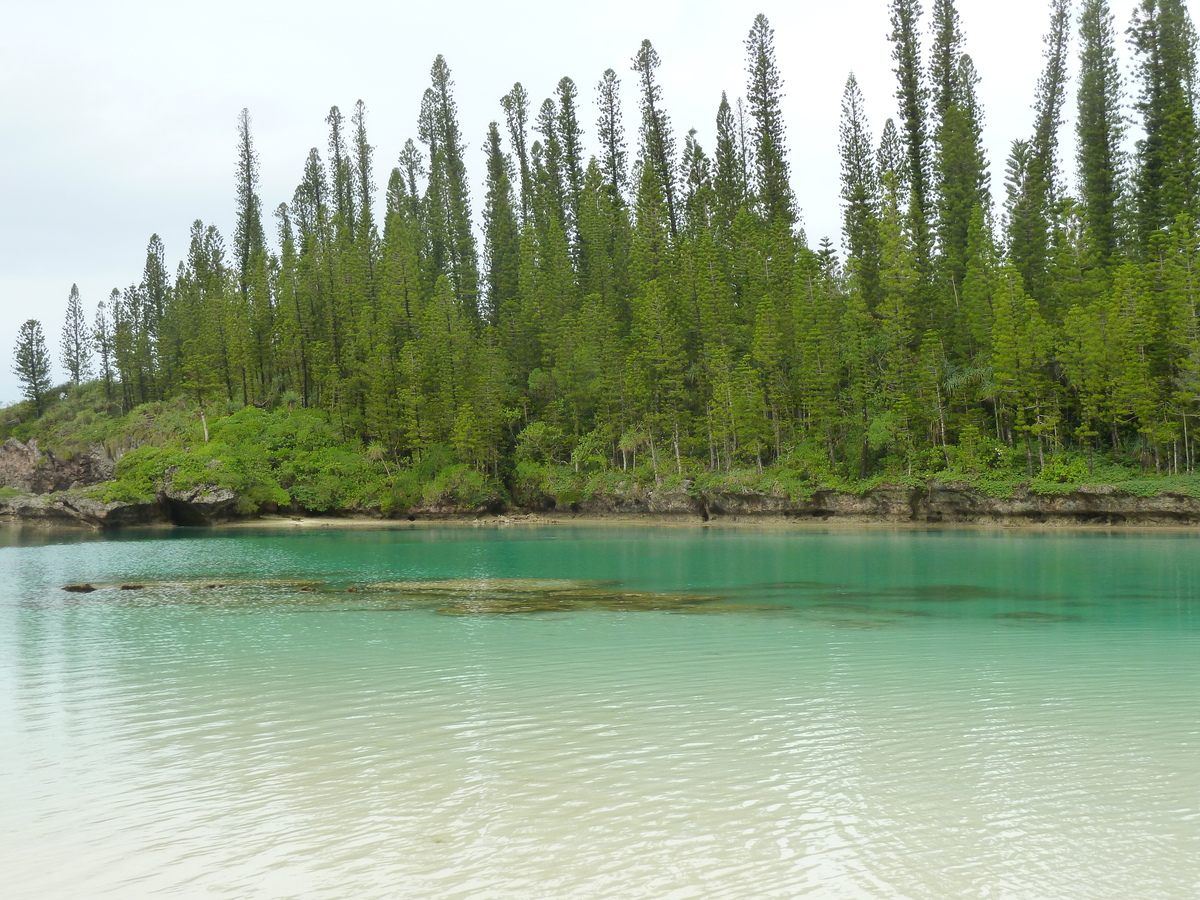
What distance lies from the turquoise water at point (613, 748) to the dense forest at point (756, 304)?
26625mm

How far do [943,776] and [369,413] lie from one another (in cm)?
6040

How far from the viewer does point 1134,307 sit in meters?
38.8

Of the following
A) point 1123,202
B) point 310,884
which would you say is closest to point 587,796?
point 310,884

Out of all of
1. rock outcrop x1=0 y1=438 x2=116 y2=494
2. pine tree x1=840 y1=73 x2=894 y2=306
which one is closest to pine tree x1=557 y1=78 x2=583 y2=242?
pine tree x1=840 y1=73 x2=894 y2=306

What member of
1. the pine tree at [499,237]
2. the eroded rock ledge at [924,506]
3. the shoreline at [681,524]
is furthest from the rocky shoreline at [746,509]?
the pine tree at [499,237]

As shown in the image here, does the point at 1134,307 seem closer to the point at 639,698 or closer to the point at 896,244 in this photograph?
the point at 896,244

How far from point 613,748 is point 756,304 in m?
49.1

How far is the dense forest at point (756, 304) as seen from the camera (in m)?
42.2

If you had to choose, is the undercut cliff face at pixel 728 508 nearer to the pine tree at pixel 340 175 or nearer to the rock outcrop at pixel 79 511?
the rock outcrop at pixel 79 511

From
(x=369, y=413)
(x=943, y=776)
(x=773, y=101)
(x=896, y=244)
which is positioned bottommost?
(x=943, y=776)

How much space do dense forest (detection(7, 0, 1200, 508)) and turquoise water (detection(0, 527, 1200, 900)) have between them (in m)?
26.6

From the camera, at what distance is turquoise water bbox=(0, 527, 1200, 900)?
571cm

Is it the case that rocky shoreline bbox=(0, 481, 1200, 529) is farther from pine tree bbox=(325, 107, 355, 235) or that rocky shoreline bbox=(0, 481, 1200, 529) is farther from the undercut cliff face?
pine tree bbox=(325, 107, 355, 235)

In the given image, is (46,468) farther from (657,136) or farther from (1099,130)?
(1099,130)
